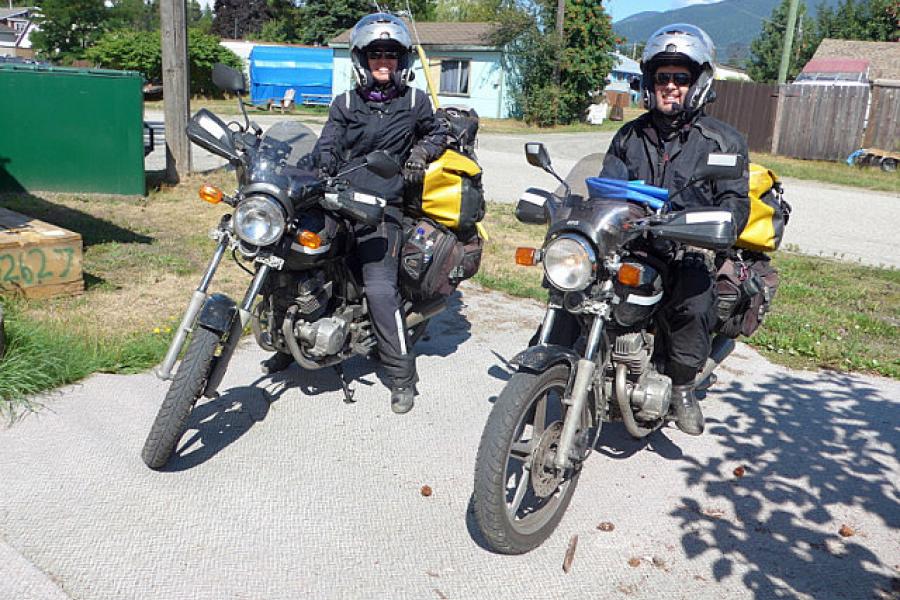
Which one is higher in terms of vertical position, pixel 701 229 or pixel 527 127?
pixel 701 229

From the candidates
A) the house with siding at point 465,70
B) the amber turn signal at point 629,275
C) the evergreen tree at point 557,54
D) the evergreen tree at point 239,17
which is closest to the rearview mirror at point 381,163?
the amber turn signal at point 629,275

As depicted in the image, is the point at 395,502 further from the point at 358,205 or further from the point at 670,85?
the point at 670,85

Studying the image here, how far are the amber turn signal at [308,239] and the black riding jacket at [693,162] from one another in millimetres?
1558

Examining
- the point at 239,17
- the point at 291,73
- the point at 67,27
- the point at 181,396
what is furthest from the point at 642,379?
the point at 239,17

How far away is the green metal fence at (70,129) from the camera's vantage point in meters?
9.66

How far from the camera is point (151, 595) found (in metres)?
3.00

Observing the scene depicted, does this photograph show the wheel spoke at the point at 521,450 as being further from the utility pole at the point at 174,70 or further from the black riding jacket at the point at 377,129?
the utility pole at the point at 174,70

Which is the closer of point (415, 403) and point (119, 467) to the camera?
point (119, 467)

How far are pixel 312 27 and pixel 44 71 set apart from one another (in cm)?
4661

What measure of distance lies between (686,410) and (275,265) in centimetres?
209

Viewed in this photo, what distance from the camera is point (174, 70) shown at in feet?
36.7

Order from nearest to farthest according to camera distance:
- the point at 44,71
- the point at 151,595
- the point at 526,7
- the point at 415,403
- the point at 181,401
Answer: the point at 151,595 < the point at 181,401 < the point at 415,403 < the point at 44,71 < the point at 526,7

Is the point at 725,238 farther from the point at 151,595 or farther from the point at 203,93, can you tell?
the point at 203,93

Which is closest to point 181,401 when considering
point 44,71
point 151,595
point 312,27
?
point 151,595
